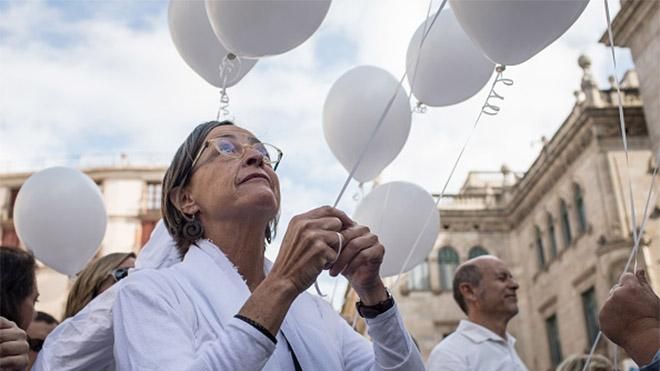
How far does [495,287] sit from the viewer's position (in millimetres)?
4551

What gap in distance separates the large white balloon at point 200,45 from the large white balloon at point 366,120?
80 cm

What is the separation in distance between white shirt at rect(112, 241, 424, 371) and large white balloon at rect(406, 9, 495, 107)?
2516mm

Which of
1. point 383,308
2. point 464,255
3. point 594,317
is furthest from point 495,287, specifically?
point 464,255

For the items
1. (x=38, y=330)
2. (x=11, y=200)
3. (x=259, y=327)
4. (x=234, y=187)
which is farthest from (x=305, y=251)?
(x=11, y=200)

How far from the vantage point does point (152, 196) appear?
30547mm

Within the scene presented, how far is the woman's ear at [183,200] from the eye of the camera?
2.17 metres

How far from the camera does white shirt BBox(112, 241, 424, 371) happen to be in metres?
1.53

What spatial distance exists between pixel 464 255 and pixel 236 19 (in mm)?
23001

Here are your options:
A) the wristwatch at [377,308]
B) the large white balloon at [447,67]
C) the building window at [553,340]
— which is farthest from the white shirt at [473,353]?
the building window at [553,340]

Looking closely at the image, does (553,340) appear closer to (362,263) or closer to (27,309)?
(27,309)

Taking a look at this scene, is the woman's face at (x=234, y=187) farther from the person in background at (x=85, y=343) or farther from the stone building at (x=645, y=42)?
the stone building at (x=645, y=42)

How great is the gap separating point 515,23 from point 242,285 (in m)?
1.67

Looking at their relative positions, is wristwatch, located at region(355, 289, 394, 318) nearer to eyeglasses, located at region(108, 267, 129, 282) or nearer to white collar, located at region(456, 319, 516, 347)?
eyeglasses, located at region(108, 267, 129, 282)

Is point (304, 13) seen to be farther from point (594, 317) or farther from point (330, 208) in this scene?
point (594, 317)
